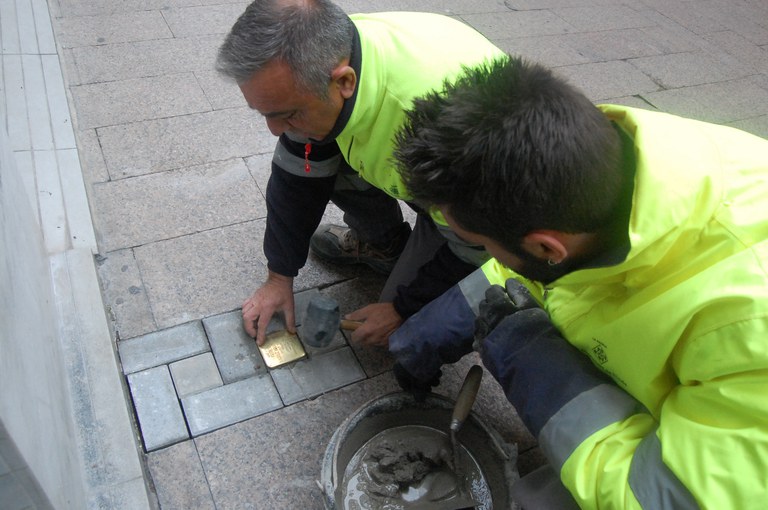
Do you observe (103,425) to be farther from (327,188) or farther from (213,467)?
(327,188)

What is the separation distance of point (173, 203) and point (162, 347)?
0.92m

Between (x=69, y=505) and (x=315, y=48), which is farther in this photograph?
(x=315, y=48)

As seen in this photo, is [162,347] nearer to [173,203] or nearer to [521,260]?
[173,203]

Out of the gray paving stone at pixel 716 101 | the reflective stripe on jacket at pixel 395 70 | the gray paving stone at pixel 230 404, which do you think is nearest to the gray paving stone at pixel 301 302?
the gray paving stone at pixel 230 404

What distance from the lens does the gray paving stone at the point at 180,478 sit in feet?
6.91

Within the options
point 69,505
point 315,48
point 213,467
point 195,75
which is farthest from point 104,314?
point 195,75

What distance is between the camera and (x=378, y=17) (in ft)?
7.37

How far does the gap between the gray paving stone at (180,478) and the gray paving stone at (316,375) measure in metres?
0.40

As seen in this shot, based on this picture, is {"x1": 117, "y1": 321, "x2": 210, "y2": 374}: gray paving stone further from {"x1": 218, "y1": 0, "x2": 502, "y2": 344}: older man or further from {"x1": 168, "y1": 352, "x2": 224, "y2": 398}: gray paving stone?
{"x1": 218, "y1": 0, "x2": 502, "y2": 344}: older man

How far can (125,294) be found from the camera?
2.71 meters

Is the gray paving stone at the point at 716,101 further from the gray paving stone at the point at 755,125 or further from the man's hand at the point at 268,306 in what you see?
the man's hand at the point at 268,306

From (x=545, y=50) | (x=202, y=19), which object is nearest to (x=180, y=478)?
(x=202, y=19)

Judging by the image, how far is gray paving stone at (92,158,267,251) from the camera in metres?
3.00

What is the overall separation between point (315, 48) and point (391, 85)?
0.27m
